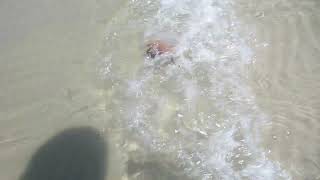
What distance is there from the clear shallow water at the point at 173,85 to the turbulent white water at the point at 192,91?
0.03 ft

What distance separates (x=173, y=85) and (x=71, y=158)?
1189 mm

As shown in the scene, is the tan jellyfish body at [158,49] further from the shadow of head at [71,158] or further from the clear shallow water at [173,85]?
the shadow of head at [71,158]

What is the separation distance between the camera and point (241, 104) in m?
3.87

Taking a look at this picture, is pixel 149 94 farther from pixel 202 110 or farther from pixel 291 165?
pixel 291 165

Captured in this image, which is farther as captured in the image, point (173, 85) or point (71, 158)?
point (173, 85)

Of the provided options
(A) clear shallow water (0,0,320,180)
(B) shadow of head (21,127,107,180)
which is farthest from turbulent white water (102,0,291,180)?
(B) shadow of head (21,127,107,180)

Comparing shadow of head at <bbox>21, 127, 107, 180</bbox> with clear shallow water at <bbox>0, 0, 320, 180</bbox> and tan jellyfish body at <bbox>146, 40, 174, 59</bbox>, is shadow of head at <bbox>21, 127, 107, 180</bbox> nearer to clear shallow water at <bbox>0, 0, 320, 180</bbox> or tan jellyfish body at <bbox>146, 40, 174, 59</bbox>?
clear shallow water at <bbox>0, 0, 320, 180</bbox>

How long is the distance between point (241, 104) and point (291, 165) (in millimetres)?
715

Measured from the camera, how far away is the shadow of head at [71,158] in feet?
11.8

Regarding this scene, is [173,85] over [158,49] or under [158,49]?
under

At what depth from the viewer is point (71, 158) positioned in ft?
12.1

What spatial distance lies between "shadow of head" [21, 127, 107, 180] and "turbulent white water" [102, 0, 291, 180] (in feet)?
1.04

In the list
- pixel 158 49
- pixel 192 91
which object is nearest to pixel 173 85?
pixel 192 91

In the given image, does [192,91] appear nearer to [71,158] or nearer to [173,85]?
[173,85]
